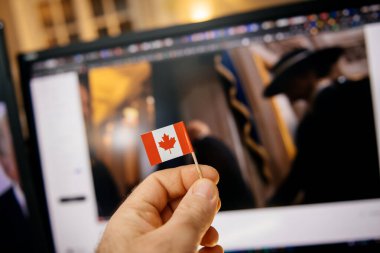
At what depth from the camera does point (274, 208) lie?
0.55 m

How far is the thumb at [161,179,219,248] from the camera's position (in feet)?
1.01

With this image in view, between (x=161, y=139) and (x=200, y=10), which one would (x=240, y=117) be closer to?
(x=161, y=139)

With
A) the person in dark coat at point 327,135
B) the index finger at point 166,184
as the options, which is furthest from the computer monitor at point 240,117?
the index finger at point 166,184

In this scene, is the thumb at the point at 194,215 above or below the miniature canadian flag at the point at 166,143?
below

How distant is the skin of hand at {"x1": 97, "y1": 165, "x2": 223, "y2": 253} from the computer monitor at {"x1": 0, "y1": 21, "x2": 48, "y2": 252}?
328 millimetres

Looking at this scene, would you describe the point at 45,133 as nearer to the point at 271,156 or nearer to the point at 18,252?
the point at 18,252

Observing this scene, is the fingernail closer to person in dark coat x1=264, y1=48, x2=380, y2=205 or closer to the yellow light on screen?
person in dark coat x1=264, y1=48, x2=380, y2=205

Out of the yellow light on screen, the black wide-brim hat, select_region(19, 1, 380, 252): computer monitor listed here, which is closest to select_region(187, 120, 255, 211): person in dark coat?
select_region(19, 1, 380, 252): computer monitor

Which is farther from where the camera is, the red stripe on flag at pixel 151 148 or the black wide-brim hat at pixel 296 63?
the black wide-brim hat at pixel 296 63

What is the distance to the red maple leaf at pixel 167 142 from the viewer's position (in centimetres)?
36

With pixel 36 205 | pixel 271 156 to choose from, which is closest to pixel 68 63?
pixel 36 205

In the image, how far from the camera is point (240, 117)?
56 centimetres

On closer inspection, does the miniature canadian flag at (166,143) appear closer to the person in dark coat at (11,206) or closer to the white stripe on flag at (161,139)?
the white stripe on flag at (161,139)

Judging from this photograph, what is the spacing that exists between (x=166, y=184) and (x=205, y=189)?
0.24 ft
